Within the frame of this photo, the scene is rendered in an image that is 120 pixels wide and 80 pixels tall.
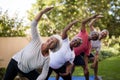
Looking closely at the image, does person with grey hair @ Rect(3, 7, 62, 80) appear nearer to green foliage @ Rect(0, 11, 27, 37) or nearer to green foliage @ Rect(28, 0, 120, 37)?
green foliage @ Rect(0, 11, 27, 37)

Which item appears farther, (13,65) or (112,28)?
(112,28)

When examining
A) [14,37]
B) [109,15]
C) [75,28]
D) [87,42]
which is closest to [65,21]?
[75,28]

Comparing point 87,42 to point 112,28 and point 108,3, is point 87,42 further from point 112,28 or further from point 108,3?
point 112,28

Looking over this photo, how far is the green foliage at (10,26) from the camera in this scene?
15157mm

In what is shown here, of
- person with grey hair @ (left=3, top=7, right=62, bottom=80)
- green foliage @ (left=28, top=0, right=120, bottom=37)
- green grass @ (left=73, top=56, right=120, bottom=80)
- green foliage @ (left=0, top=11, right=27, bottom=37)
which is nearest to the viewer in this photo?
person with grey hair @ (left=3, top=7, right=62, bottom=80)

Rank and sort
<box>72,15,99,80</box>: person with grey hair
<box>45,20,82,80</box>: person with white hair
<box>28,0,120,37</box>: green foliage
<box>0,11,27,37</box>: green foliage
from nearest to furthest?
<box>45,20,82,80</box>: person with white hair < <box>72,15,99,80</box>: person with grey hair < <box>0,11,27,37</box>: green foliage < <box>28,0,120,37</box>: green foliage

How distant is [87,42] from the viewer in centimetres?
853

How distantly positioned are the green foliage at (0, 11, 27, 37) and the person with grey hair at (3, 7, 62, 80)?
939 centimetres

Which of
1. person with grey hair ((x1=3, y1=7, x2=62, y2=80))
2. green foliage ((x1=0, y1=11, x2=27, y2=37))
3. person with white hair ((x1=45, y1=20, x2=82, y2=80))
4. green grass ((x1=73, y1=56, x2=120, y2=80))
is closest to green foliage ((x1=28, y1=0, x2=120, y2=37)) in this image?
green grass ((x1=73, y1=56, x2=120, y2=80))

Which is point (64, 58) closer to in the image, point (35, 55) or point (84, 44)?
point (84, 44)

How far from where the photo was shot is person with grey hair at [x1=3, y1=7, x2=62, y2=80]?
17.6 ft

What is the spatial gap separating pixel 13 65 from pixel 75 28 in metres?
21.9

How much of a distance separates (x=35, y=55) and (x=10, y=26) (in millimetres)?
10264

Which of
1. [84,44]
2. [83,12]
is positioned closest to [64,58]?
[84,44]
